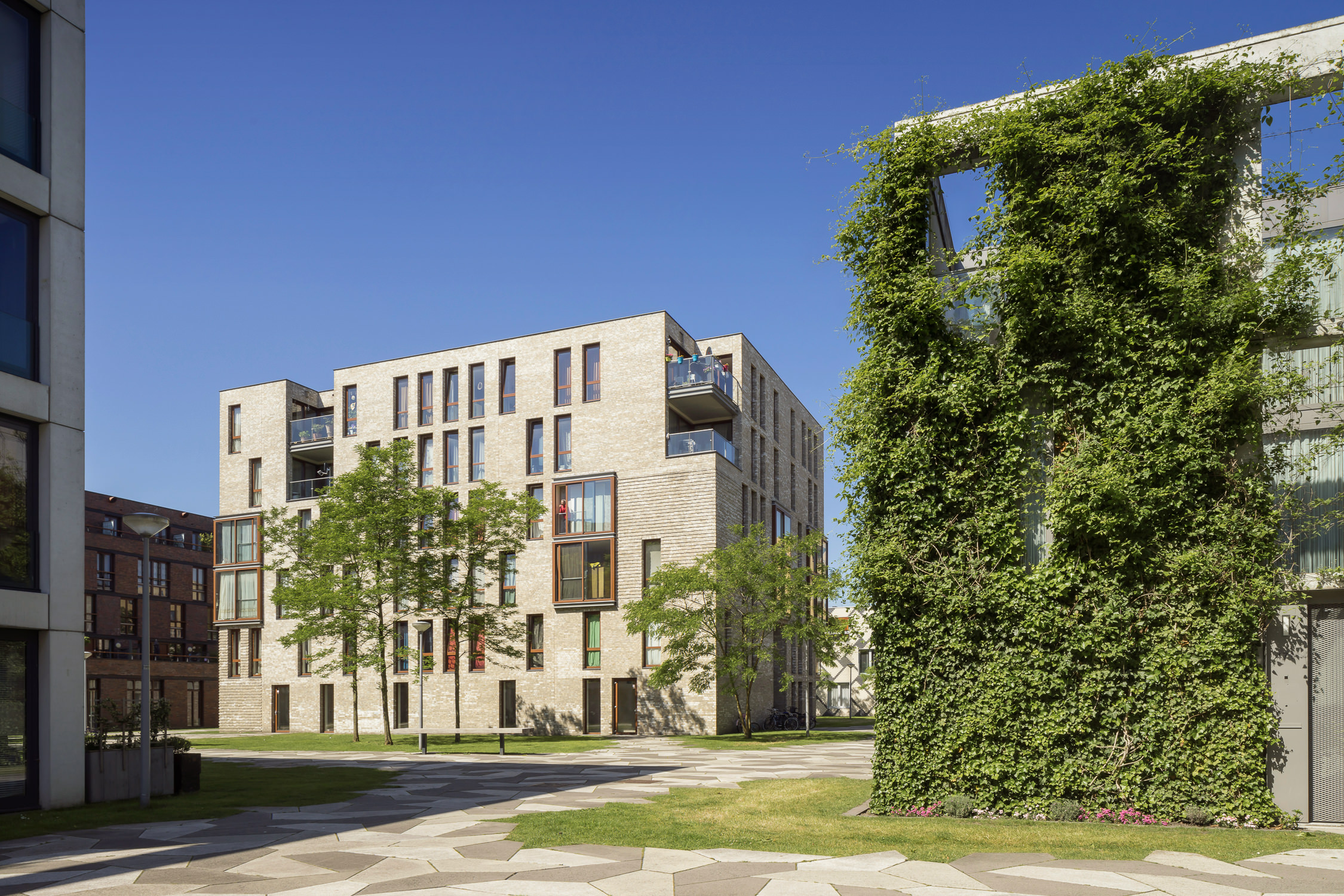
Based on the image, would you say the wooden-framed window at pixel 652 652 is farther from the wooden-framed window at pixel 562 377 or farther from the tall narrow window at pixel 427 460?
the tall narrow window at pixel 427 460

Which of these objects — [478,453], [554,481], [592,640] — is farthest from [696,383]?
[592,640]

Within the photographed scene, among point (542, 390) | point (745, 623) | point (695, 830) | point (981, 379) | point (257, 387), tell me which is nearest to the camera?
point (695, 830)

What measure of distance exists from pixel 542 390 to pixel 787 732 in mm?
15649

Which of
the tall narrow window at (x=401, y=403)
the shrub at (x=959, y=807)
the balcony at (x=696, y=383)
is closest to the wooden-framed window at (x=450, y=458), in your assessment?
the tall narrow window at (x=401, y=403)

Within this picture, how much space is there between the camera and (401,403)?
43125 mm

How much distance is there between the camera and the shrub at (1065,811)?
1172 centimetres

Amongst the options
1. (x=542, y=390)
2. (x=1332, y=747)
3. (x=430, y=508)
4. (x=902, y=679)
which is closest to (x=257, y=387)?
(x=542, y=390)

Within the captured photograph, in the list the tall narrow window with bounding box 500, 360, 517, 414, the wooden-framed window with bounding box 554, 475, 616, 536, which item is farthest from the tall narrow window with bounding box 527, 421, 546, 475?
the wooden-framed window with bounding box 554, 475, 616, 536

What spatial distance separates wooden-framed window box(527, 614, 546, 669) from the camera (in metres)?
38.4

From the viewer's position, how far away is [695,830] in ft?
37.0

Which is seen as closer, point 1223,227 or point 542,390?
point 1223,227

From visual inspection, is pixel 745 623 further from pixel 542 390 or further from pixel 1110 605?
pixel 1110 605

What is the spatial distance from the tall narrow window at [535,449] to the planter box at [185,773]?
23795 millimetres

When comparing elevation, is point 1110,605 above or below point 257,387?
below
